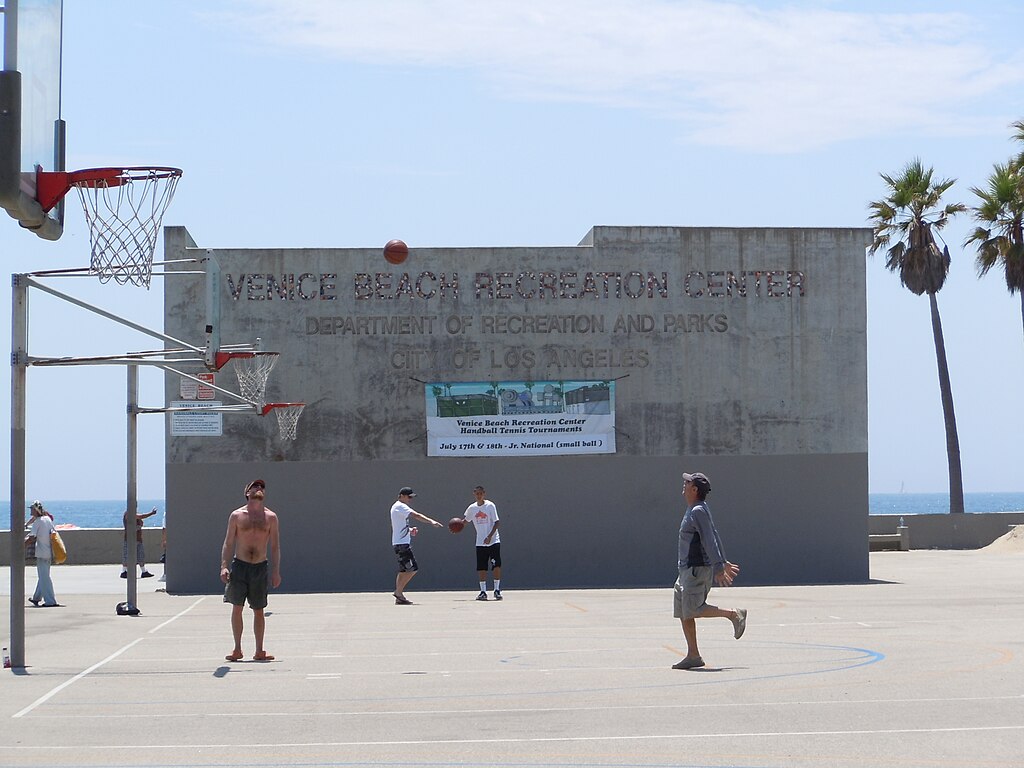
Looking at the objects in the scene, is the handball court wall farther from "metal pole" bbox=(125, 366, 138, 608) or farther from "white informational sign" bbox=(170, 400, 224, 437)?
"metal pole" bbox=(125, 366, 138, 608)

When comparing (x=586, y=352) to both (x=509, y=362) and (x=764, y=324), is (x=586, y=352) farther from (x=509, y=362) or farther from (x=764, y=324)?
(x=764, y=324)

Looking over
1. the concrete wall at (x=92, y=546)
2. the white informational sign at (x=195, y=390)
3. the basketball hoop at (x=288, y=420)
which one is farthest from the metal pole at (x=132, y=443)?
the concrete wall at (x=92, y=546)

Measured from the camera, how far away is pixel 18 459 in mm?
14188

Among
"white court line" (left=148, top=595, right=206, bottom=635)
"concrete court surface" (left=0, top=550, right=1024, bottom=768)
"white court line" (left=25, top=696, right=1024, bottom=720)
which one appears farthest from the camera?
"white court line" (left=148, top=595, right=206, bottom=635)

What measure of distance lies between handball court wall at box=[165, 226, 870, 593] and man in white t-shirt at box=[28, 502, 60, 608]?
249 cm

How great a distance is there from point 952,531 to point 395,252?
2397cm

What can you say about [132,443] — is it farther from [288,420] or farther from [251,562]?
[251,562]

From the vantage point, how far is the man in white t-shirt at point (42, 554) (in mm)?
22500

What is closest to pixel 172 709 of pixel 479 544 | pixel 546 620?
pixel 546 620

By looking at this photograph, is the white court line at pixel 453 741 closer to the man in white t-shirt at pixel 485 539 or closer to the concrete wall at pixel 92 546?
the man in white t-shirt at pixel 485 539

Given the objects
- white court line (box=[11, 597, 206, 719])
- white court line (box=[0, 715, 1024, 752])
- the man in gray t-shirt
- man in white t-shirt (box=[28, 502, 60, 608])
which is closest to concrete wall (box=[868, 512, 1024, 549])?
man in white t-shirt (box=[28, 502, 60, 608])

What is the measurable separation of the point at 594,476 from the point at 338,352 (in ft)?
17.0

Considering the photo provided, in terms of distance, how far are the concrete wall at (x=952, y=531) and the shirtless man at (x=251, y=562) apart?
31495mm

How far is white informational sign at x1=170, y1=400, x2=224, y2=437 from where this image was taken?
2558 cm
